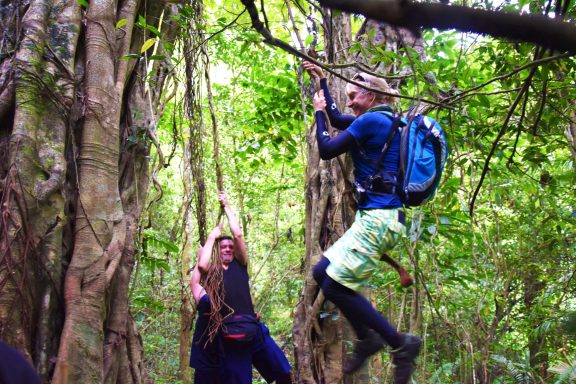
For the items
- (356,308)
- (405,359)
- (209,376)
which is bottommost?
(209,376)

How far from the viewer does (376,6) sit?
19.8 inches

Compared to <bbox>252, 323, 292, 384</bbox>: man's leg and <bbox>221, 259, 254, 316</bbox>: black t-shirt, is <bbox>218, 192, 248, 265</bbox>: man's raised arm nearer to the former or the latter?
<bbox>221, 259, 254, 316</bbox>: black t-shirt

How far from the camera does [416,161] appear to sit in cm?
247

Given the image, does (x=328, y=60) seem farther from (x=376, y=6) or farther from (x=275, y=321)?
(x=275, y=321)

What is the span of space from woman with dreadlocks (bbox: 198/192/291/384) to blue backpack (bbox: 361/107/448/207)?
141 centimetres

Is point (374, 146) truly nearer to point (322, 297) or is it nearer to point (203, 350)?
point (322, 297)

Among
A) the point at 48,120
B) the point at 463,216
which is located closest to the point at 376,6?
the point at 48,120

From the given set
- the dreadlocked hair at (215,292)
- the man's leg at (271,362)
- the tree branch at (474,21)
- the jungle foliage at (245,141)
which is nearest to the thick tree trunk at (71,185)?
the jungle foliage at (245,141)

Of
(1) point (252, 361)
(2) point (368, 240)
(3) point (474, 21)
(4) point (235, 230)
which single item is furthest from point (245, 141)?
(3) point (474, 21)

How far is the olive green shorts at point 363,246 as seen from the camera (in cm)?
253

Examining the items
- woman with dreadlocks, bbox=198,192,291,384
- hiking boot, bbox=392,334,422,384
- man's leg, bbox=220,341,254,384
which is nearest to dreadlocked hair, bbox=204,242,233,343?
woman with dreadlocks, bbox=198,192,291,384

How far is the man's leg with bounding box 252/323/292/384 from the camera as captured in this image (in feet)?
13.2

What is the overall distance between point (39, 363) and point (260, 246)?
6799mm

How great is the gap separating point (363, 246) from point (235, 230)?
1.44 m
